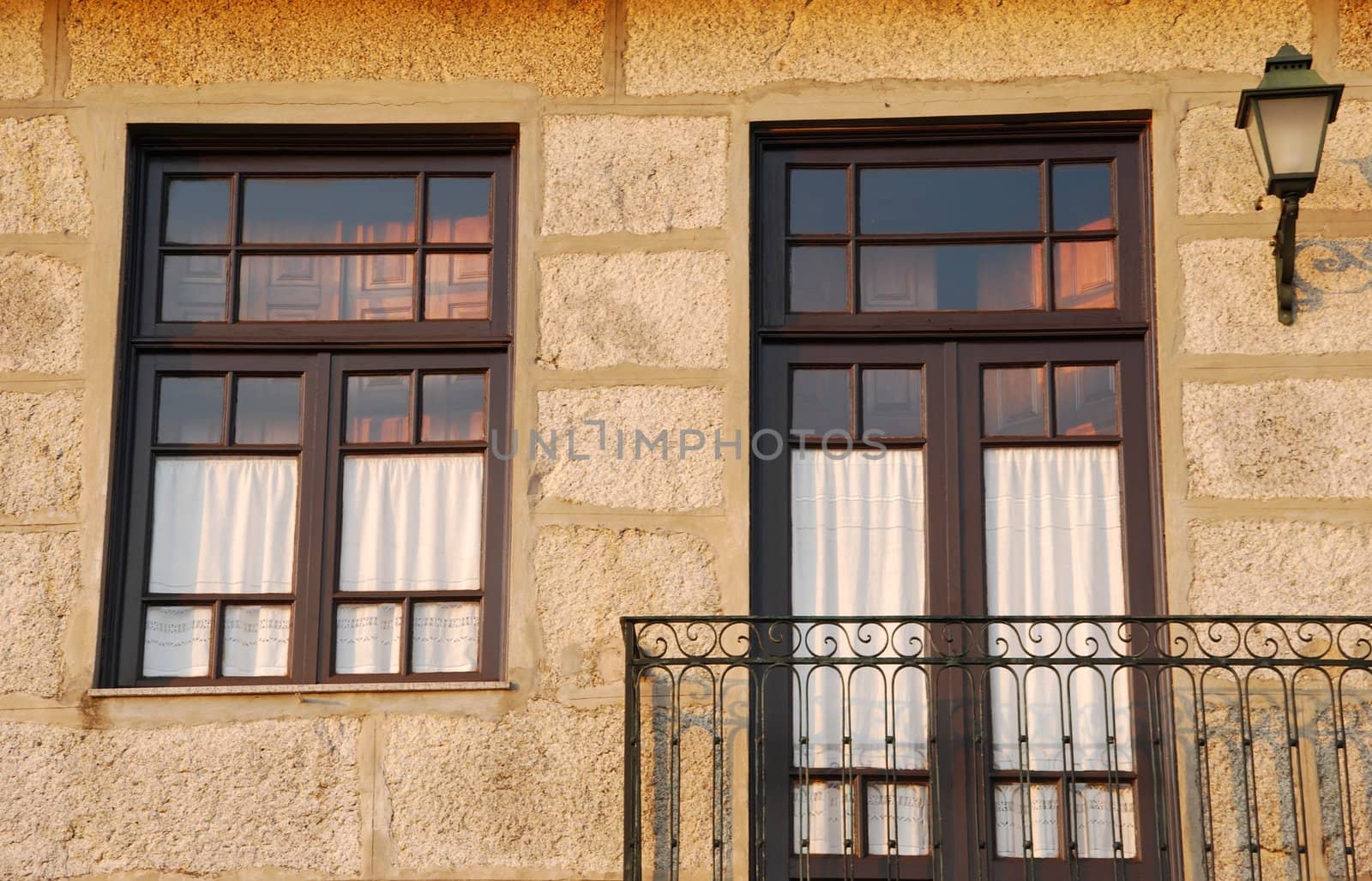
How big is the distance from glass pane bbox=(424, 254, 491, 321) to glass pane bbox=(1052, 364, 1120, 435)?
1942 millimetres

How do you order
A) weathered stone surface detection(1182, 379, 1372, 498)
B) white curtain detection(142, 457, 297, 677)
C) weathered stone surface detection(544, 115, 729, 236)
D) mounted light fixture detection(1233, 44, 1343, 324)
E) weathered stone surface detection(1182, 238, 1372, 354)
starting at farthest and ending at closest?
weathered stone surface detection(544, 115, 729, 236)
white curtain detection(142, 457, 297, 677)
weathered stone surface detection(1182, 238, 1372, 354)
weathered stone surface detection(1182, 379, 1372, 498)
mounted light fixture detection(1233, 44, 1343, 324)

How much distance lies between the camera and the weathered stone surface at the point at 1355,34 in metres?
5.48

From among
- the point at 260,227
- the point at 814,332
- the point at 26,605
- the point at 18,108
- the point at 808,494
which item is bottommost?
the point at 26,605

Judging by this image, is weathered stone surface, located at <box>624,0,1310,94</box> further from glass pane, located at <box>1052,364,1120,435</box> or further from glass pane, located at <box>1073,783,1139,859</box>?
glass pane, located at <box>1073,783,1139,859</box>

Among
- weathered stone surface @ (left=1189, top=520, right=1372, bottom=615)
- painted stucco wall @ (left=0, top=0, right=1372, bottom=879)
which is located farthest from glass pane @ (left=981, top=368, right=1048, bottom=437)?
weathered stone surface @ (left=1189, top=520, right=1372, bottom=615)

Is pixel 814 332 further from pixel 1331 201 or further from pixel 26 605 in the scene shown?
pixel 26 605

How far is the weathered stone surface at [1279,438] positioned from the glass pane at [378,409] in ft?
8.41

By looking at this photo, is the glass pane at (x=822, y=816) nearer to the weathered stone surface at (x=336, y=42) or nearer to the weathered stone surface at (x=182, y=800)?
the weathered stone surface at (x=182, y=800)

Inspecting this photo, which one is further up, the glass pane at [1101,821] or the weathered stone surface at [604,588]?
the weathered stone surface at [604,588]

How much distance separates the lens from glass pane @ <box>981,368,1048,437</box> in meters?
5.46

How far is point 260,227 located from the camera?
574cm

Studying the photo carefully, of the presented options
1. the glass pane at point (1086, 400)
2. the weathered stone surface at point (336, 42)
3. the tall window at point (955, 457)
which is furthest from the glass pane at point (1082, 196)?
the weathered stone surface at point (336, 42)

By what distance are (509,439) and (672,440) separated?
0.55 metres

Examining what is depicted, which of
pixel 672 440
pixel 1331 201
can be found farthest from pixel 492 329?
pixel 1331 201
